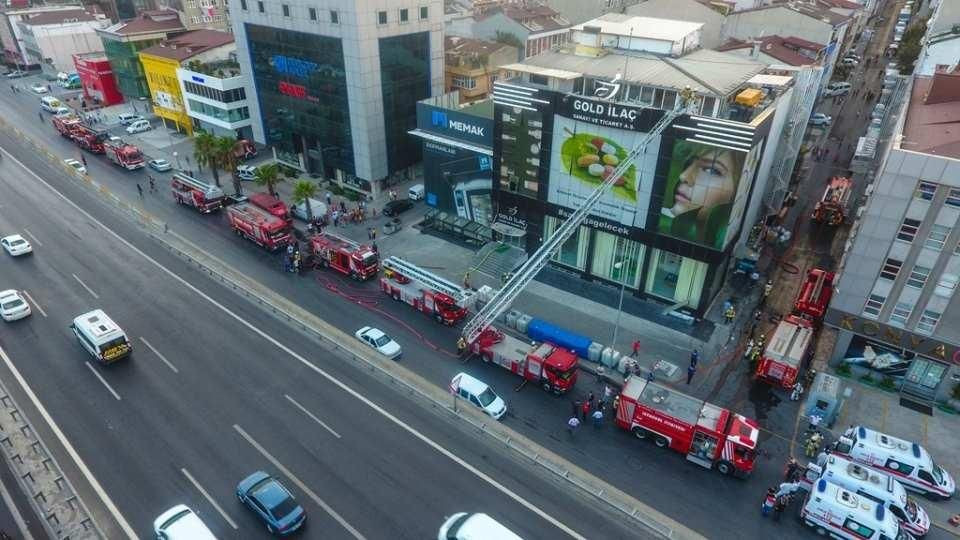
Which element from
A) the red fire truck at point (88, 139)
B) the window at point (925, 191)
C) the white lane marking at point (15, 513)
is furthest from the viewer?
the red fire truck at point (88, 139)

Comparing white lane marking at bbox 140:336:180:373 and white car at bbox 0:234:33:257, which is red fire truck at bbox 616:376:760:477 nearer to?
white lane marking at bbox 140:336:180:373

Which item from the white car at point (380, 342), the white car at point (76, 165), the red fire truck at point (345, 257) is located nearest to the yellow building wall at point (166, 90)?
the white car at point (76, 165)

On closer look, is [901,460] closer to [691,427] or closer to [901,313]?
[901,313]

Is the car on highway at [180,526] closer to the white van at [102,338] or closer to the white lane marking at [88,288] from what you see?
the white van at [102,338]

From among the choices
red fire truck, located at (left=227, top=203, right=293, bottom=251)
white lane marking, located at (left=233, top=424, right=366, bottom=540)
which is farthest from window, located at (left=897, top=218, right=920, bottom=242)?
red fire truck, located at (left=227, top=203, right=293, bottom=251)

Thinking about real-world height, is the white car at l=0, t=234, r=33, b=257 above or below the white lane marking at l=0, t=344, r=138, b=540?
above

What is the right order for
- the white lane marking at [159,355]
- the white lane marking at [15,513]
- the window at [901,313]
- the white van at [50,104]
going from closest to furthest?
the white lane marking at [15,513] < the window at [901,313] < the white lane marking at [159,355] < the white van at [50,104]
